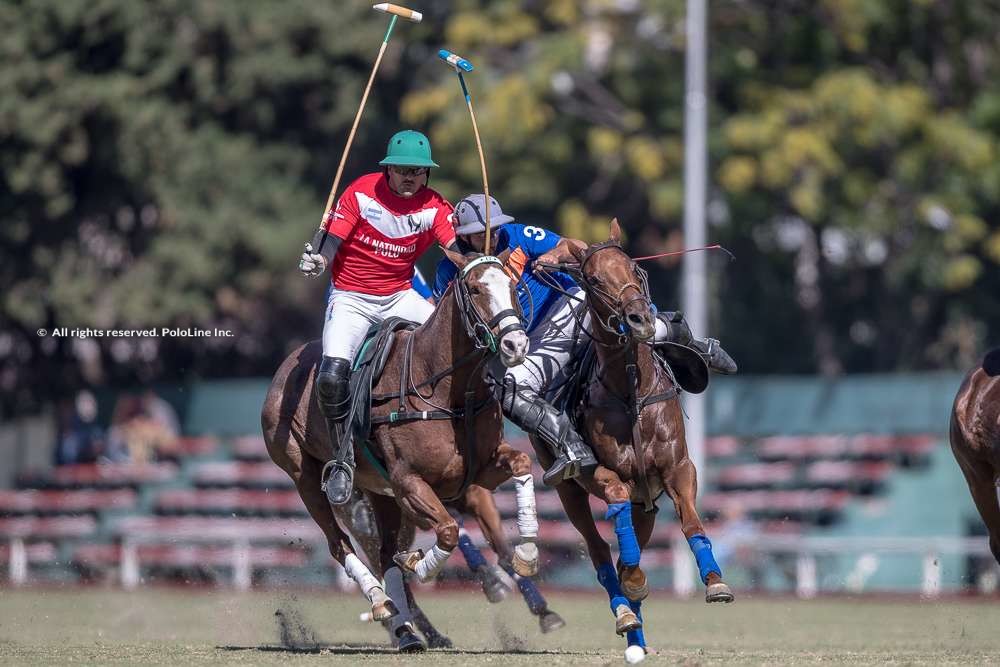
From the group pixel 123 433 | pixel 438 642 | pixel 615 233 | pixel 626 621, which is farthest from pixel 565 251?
pixel 123 433

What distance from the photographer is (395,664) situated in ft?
31.8

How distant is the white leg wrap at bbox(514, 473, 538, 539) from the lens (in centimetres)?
1013

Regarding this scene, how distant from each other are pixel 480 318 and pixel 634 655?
205 centimetres

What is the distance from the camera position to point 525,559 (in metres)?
9.99

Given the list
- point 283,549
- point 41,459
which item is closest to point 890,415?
point 283,549

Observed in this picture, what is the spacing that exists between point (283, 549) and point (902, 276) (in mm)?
8694

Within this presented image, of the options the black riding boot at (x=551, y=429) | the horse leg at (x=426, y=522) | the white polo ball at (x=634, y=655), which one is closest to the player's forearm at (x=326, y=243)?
the black riding boot at (x=551, y=429)

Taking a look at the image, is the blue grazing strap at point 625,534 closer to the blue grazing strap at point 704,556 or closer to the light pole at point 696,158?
the blue grazing strap at point 704,556

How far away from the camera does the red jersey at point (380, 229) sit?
428 inches

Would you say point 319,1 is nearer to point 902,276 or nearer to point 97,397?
point 97,397

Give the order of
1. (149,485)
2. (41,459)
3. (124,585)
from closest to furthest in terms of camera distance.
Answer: (124,585), (149,485), (41,459)

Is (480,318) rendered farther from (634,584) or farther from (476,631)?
(476,631)

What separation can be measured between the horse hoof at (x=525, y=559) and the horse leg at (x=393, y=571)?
48.7 inches

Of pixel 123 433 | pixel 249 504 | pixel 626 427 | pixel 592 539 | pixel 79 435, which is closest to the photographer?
pixel 626 427
